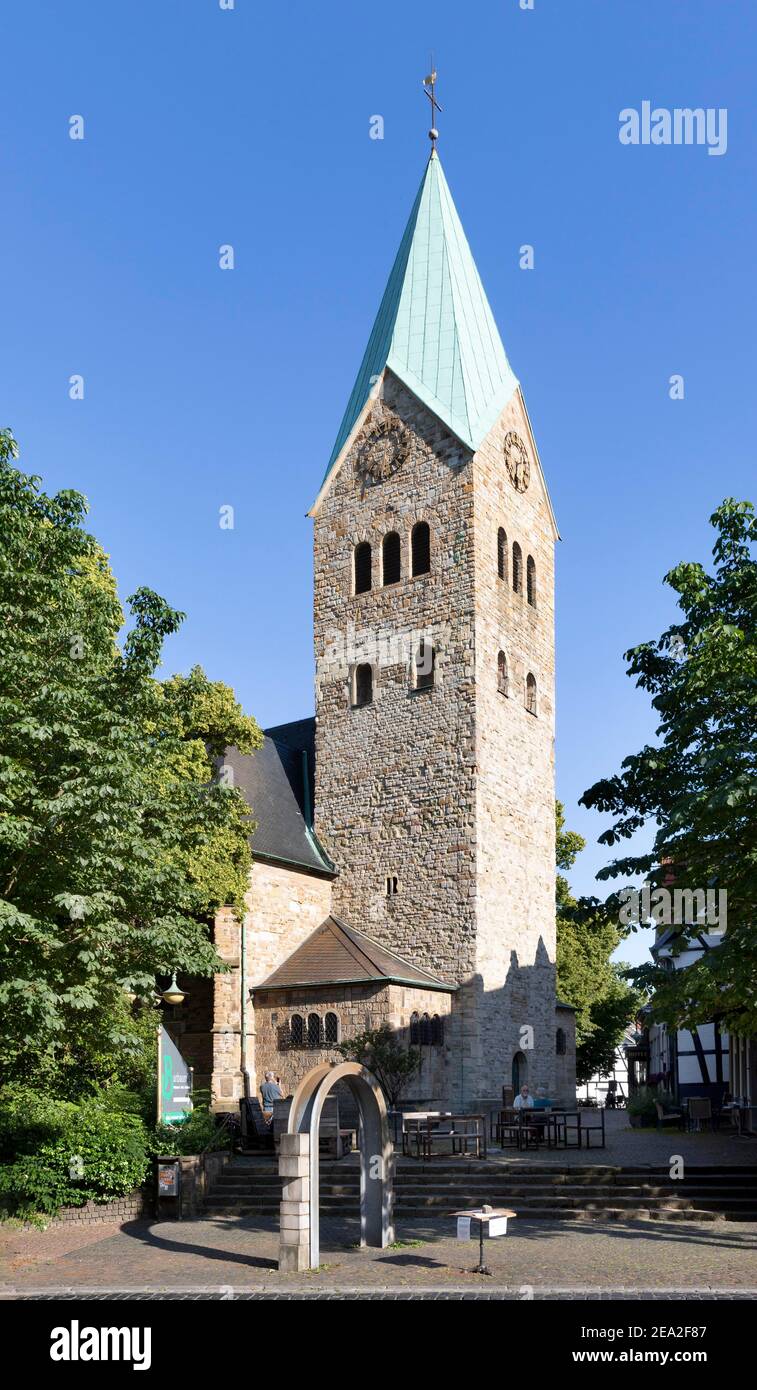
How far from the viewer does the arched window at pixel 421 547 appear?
3123 cm

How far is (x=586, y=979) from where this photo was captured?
41.6 m

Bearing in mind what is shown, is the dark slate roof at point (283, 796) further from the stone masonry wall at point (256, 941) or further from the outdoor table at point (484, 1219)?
the outdoor table at point (484, 1219)

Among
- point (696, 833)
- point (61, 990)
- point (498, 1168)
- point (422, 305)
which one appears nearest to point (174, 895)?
point (61, 990)

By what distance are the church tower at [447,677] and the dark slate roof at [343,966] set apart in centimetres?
59

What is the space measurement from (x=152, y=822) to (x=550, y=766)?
1712 cm

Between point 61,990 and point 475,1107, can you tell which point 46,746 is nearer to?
point 61,990

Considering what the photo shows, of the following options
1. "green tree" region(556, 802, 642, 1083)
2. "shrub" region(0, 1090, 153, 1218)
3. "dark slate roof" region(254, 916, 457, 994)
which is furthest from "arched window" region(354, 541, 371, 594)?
"shrub" region(0, 1090, 153, 1218)

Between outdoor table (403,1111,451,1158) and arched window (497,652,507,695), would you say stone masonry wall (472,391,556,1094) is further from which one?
outdoor table (403,1111,451,1158)

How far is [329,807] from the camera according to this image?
31.5 m

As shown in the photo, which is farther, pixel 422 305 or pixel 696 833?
pixel 422 305

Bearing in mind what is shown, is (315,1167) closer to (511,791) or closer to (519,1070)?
(519,1070)

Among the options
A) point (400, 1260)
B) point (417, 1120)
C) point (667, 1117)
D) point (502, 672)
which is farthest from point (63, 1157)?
point (502, 672)

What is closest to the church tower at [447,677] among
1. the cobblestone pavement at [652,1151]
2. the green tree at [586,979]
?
the cobblestone pavement at [652,1151]

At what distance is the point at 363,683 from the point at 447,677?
2.87 meters
